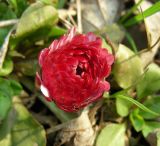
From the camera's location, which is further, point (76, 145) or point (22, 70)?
point (22, 70)

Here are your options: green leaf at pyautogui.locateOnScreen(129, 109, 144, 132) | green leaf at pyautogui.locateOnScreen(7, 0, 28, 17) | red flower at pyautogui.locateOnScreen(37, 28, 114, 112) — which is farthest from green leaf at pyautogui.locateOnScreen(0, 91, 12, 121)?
green leaf at pyautogui.locateOnScreen(129, 109, 144, 132)

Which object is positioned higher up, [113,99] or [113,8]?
[113,8]

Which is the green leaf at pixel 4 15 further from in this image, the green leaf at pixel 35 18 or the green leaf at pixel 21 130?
the green leaf at pixel 21 130

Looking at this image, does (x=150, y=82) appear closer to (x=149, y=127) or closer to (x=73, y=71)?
(x=149, y=127)

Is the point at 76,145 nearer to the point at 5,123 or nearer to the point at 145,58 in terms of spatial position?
the point at 5,123

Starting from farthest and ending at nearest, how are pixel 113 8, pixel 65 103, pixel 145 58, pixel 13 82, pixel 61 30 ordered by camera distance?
1. pixel 113 8
2. pixel 145 58
3. pixel 61 30
4. pixel 13 82
5. pixel 65 103

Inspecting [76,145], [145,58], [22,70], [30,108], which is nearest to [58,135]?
[76,145]

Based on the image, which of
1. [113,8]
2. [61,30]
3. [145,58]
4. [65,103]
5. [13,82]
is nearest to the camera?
[65,103]
